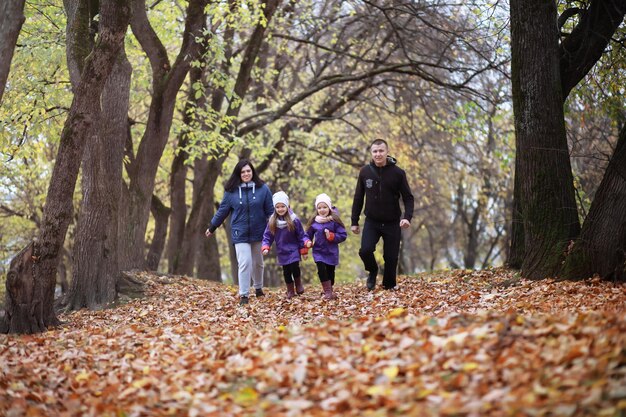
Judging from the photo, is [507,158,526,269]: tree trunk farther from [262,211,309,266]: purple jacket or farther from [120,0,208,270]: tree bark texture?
[120,0,208,270]: tree bark texture

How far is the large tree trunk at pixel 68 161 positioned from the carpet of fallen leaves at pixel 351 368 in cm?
122

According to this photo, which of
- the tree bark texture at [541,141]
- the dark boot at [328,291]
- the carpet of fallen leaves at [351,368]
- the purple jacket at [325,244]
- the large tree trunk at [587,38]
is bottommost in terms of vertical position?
the carpet of fallen leaves at [351,368]

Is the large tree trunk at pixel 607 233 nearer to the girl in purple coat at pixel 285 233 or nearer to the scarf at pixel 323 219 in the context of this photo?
the scarf at pixel 323 219

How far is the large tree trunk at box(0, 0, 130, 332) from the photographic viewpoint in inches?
390

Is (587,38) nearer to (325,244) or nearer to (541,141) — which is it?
(541,141)

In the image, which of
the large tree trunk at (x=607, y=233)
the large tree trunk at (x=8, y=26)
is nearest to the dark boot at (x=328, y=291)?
the large tree trunk at (x=607, y=233)

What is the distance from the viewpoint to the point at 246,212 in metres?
11.9

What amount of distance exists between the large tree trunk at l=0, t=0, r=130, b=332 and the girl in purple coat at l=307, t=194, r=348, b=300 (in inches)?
146

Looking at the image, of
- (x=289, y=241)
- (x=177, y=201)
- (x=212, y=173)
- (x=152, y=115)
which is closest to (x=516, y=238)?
(x=289, y=241)

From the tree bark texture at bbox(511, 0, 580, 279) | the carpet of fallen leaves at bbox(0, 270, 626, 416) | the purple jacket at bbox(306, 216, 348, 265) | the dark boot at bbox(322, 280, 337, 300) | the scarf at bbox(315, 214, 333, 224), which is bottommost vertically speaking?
the carpet of fallen leaves at bbox(0, 270, 626, 416)

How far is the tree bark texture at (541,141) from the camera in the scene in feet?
34.6

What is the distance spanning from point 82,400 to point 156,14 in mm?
13966

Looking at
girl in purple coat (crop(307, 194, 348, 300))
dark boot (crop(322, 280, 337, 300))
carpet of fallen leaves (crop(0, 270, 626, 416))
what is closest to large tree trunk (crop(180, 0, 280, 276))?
girl in purple coat (crop(307, 194, 348, 300))

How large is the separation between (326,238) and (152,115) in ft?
20.6
